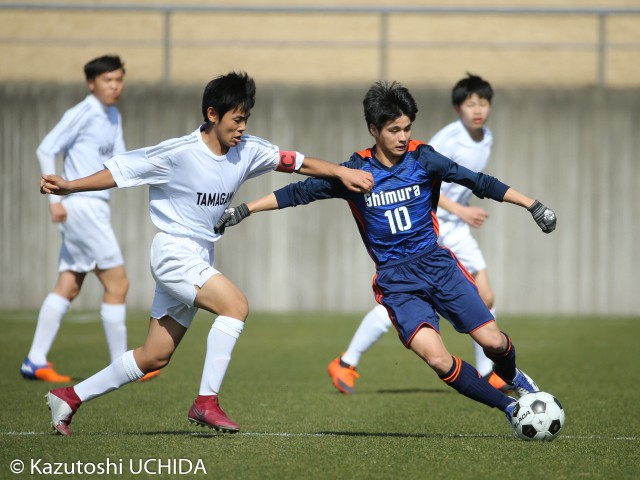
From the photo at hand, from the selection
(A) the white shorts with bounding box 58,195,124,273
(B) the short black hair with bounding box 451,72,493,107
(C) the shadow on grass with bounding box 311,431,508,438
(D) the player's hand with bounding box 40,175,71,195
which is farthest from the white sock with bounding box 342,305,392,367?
(D) the player's hand with bounding box 40,175,71,195

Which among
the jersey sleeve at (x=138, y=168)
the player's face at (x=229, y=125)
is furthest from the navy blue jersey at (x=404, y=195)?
the jersey sleeve at (x=138, y=168)

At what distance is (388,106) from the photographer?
5.77 m

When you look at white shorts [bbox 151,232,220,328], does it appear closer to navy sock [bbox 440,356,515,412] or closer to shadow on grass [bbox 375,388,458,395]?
navy sock [bbox 440,356,515,412]

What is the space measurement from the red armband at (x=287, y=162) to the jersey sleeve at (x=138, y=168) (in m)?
0.66

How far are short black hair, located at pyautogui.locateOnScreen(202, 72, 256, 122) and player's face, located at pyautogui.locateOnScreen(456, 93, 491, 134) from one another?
9.02 ft

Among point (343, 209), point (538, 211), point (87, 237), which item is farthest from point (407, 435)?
point (343, 209)

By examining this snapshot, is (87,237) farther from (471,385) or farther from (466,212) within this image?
(471,385)

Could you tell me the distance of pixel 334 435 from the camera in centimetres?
583

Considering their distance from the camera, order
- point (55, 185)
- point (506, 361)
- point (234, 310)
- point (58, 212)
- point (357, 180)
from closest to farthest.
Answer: point (55, 185) → point (234, 310) → point (357, 180) → point (506, 361) → point (58, 212)

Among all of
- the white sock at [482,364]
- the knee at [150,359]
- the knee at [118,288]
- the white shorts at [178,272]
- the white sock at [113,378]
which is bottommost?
the white sock at [482,364]

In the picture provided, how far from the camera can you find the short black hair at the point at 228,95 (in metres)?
5.60

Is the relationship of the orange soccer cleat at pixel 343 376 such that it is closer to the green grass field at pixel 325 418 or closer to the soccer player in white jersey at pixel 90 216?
the green grass field at pixel 325 418

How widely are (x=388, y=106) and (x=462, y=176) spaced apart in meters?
0.57

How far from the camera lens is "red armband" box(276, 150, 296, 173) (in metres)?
5.88
